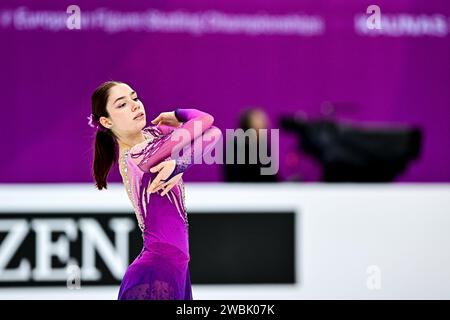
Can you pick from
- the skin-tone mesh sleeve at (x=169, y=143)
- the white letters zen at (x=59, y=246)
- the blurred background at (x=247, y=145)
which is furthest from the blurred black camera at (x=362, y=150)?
the skin-tone mesh sleeve at (x=169, y=143)

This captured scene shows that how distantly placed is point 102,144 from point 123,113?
115mm

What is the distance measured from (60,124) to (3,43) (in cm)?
71

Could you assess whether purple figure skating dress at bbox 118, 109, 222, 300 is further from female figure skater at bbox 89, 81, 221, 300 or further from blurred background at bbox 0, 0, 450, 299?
blurred background at bbox 0, 0, 450, 299

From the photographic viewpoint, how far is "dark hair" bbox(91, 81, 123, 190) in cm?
189

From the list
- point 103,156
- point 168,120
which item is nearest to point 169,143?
point 168,120

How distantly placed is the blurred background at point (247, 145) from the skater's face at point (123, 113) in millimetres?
132

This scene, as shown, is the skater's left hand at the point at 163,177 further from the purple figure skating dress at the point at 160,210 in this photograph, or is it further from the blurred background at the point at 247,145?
the blurred background at the point at 247,145

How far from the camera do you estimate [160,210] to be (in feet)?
5.92

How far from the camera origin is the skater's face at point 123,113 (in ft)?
6.10

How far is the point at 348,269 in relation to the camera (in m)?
3.33

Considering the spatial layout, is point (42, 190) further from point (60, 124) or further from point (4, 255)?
point (60, 124)

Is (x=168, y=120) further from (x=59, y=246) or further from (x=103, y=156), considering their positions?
(x=59, y=246)

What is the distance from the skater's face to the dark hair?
1 cm

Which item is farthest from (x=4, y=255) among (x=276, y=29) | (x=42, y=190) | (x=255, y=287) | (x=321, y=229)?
(x=276, y=29)
